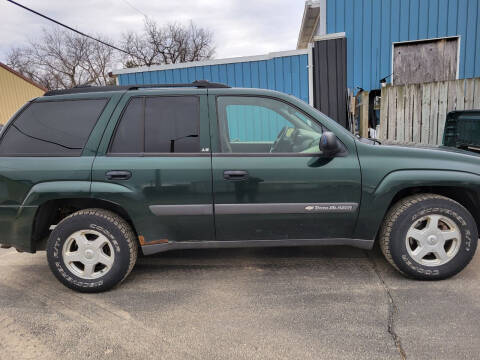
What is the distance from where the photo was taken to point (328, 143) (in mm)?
2654

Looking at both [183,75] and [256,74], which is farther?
[183,75]

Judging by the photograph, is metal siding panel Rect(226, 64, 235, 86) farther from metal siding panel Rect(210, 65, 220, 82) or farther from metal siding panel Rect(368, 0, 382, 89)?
metal siding panel Rect(368, 0, 382, 89)

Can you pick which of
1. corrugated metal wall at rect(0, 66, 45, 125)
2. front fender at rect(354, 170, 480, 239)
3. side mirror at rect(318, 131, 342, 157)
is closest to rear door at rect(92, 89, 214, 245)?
side mirror at rect(318, 131, 342, 157)

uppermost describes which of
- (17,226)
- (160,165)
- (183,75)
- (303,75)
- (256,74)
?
(183,75)

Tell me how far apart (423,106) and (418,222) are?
4008 mm

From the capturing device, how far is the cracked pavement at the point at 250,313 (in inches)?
85.6

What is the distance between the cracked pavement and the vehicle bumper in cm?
50

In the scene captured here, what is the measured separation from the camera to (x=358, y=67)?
8.34 metres

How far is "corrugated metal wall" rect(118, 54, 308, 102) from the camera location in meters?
7.69

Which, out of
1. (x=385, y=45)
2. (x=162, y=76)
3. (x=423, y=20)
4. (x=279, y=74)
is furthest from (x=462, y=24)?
(x=162, y=76)

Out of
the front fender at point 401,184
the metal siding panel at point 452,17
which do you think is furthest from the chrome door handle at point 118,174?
the metal siding panel at point 452,17

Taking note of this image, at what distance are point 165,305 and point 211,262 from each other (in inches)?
34.1

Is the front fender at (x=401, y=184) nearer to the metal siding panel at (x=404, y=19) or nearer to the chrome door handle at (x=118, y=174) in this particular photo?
the chrome door handle at (x=118, y=174)

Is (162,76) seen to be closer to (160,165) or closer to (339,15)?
(339,15)
